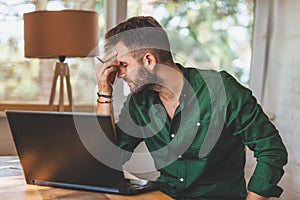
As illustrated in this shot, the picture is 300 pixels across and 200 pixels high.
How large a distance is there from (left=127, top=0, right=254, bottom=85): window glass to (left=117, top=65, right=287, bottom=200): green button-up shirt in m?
1.31

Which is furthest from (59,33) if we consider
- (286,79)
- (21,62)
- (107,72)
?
(286,79)

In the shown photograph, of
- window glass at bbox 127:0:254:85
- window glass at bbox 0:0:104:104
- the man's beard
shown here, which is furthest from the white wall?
the man's beard

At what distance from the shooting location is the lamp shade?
2.39 m

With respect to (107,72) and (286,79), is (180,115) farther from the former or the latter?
(286,79)

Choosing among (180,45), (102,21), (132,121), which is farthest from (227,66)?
(132,121)

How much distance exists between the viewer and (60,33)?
2.40m

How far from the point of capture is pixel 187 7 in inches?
118

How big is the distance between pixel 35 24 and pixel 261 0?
1.46m

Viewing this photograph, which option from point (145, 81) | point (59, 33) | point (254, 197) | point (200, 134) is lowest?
point (254, 197)

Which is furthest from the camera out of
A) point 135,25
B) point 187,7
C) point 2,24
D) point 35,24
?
point 187,7

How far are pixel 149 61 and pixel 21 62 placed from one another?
1.50 m

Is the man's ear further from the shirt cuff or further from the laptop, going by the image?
the shirt cuff

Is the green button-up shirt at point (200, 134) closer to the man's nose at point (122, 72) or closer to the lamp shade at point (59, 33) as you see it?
the man's nose at point (122, 72)

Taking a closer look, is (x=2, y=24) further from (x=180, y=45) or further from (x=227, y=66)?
(x=227, y=66)
